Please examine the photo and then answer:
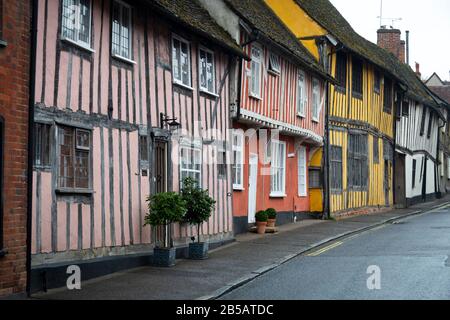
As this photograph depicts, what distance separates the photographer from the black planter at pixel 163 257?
1346cm

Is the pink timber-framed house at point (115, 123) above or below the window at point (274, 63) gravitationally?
below

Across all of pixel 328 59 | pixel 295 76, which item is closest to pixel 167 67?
pixel 295 76

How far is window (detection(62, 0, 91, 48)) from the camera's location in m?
11.4

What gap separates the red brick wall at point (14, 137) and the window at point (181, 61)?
5396mm

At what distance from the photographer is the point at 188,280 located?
11867 millimetres

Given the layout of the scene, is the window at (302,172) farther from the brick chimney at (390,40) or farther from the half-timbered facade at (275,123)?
the brick chimney at (390,40)

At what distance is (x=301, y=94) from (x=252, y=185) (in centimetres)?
448

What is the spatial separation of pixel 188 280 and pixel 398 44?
1327 inches

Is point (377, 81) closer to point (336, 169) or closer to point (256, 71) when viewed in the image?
point (336, 169)

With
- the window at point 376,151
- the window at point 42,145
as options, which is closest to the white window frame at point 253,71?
the window at point 42,145

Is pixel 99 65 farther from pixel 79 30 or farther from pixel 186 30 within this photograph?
pixel 186 30

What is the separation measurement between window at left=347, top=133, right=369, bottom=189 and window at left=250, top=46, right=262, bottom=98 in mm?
9196

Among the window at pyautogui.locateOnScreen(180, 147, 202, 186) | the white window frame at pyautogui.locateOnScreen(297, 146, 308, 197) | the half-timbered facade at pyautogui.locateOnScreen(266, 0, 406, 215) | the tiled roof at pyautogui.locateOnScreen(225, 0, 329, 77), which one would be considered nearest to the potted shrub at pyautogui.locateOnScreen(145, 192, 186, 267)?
the window at pyautogui.locateOnScreen(180, 147, 202, 186)

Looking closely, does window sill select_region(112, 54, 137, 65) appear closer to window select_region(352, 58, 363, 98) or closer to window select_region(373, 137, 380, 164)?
window select_region(352, 58, 363, 98)
